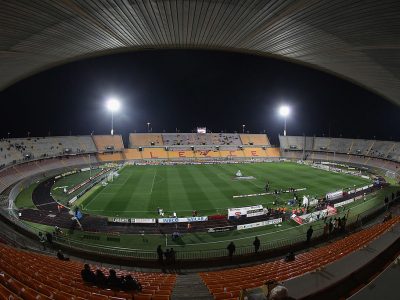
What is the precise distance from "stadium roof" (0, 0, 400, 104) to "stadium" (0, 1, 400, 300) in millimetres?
134

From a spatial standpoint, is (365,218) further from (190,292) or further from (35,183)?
(35,183)

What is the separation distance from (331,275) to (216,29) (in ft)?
64.4

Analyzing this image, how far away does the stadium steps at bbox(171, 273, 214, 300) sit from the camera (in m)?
8.27

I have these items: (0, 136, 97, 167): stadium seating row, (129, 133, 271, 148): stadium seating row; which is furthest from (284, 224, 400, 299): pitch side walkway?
(129, 133, 271, 148): stadium seating row

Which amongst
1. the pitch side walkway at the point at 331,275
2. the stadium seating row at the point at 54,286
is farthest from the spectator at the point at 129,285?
the pitch side walkway at the point at 331,275

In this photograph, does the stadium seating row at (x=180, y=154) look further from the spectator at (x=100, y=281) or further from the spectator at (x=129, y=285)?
the spectator at (x=129, y=285)

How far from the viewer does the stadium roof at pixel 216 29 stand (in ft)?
45.6

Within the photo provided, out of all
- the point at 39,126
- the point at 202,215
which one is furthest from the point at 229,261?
the point at 39,126

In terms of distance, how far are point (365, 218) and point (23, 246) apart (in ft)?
82.7

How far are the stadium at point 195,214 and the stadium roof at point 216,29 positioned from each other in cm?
13

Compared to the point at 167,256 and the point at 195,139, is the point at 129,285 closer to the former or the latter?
the point at 167,256

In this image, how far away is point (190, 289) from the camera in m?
9.39

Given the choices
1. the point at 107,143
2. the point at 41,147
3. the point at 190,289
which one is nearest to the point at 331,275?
the point at 190,289

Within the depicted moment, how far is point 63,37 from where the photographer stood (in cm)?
1920
